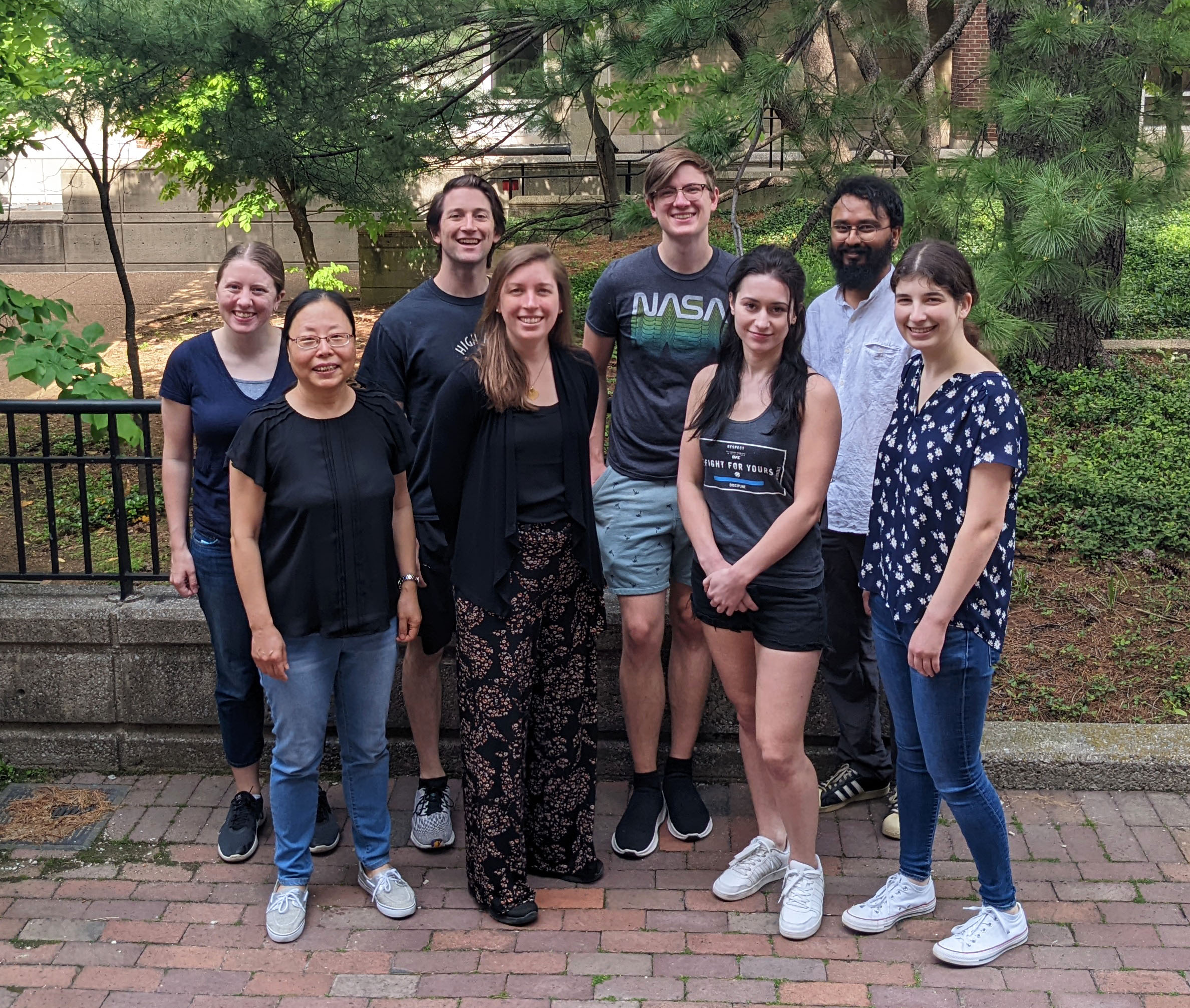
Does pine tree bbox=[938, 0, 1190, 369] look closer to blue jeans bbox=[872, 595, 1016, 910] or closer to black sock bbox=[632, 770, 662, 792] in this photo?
blue jeans bbox=[872, 595, 1016, 910]

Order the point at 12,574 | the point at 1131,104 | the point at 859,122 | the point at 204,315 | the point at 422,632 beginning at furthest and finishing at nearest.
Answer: the point at 204,315
the point at 859,122
the point at 12,574
the point at 1131,104
the point at 422,632

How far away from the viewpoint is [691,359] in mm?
4117

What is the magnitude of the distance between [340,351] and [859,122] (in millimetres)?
3087

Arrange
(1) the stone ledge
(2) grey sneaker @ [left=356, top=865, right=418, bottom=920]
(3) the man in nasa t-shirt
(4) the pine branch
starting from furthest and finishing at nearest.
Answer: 1. (4) the pine branch
2. (1) the stone ledge
3. (3) the man in nasa t-shirt
4. (2) grey sneaker @ [left=356, top=865, right=418, bottom=920]

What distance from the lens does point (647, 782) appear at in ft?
14.7

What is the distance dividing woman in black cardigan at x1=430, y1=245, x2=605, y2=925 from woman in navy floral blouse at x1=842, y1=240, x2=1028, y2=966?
942 millimetres

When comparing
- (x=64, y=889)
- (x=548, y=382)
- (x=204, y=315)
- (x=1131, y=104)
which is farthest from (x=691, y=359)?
(x=204, y=315)

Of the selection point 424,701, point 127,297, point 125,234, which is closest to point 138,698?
point 424,701

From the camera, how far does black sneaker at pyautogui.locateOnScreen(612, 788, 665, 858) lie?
4.35m

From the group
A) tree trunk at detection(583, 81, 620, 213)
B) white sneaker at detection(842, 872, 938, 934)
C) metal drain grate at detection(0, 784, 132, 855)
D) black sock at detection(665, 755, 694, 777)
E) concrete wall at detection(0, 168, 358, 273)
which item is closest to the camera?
white sneaker at detection(842, 872, 938, 934)

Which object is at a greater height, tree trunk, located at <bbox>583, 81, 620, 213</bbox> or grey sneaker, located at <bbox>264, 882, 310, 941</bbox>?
tree trunk, located at <bbox>583, 81, 620, 213</bbox>

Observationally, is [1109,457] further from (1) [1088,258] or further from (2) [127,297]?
(2) [127,297]

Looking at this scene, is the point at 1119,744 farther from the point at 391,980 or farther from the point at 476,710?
the point at 391,980

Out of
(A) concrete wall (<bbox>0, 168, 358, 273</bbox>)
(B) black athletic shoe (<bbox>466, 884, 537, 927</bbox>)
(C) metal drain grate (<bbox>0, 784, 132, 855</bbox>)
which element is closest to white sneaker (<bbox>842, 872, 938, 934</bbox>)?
(B) black athletic shoe (<bbox>466, 884, 537, 927</bbox>)
